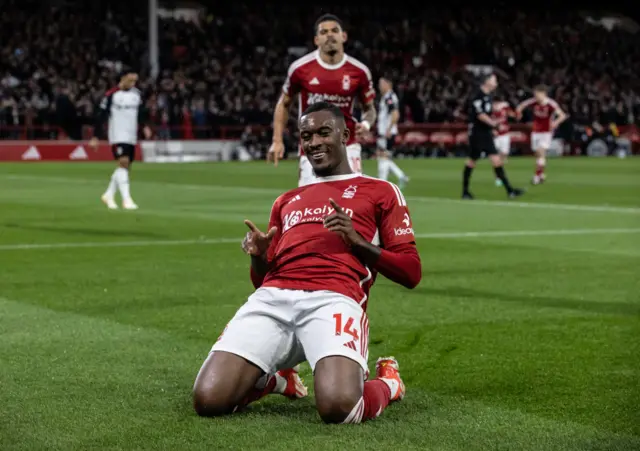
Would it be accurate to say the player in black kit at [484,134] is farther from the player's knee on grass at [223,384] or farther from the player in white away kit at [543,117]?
the player's knee on grass at [223,384]

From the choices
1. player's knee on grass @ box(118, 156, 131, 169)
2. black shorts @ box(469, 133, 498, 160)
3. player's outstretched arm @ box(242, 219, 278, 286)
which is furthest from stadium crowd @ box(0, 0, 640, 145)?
player's outstretched arm @ box(242, 219, 278, 286)

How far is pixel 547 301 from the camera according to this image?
986cm

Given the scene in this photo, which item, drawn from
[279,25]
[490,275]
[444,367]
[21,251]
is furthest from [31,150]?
[444,367]

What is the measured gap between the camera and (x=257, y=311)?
624 cm

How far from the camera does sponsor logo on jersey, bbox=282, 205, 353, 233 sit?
6473 millimetres

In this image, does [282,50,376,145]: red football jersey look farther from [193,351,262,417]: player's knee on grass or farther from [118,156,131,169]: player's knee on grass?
[118,156,131,169]: player's knee on grass

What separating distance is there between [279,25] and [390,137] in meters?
26.2

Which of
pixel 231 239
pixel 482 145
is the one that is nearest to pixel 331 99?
pixel 231 239

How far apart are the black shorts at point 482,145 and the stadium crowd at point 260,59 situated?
19.5 metres

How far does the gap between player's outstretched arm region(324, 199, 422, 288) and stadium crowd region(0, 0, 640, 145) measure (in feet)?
112

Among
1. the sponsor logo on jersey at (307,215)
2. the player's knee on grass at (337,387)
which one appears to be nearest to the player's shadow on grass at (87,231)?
the sponsor logo on jersey at (307,215)

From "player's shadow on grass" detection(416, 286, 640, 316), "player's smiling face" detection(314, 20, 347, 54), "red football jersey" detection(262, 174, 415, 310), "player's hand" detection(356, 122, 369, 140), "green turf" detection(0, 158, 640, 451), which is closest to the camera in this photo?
"green turf" detection(0, 158, 640, 451)

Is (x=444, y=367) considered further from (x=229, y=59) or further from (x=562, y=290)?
(x=229, y=59)

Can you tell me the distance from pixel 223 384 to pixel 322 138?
4.69ft
